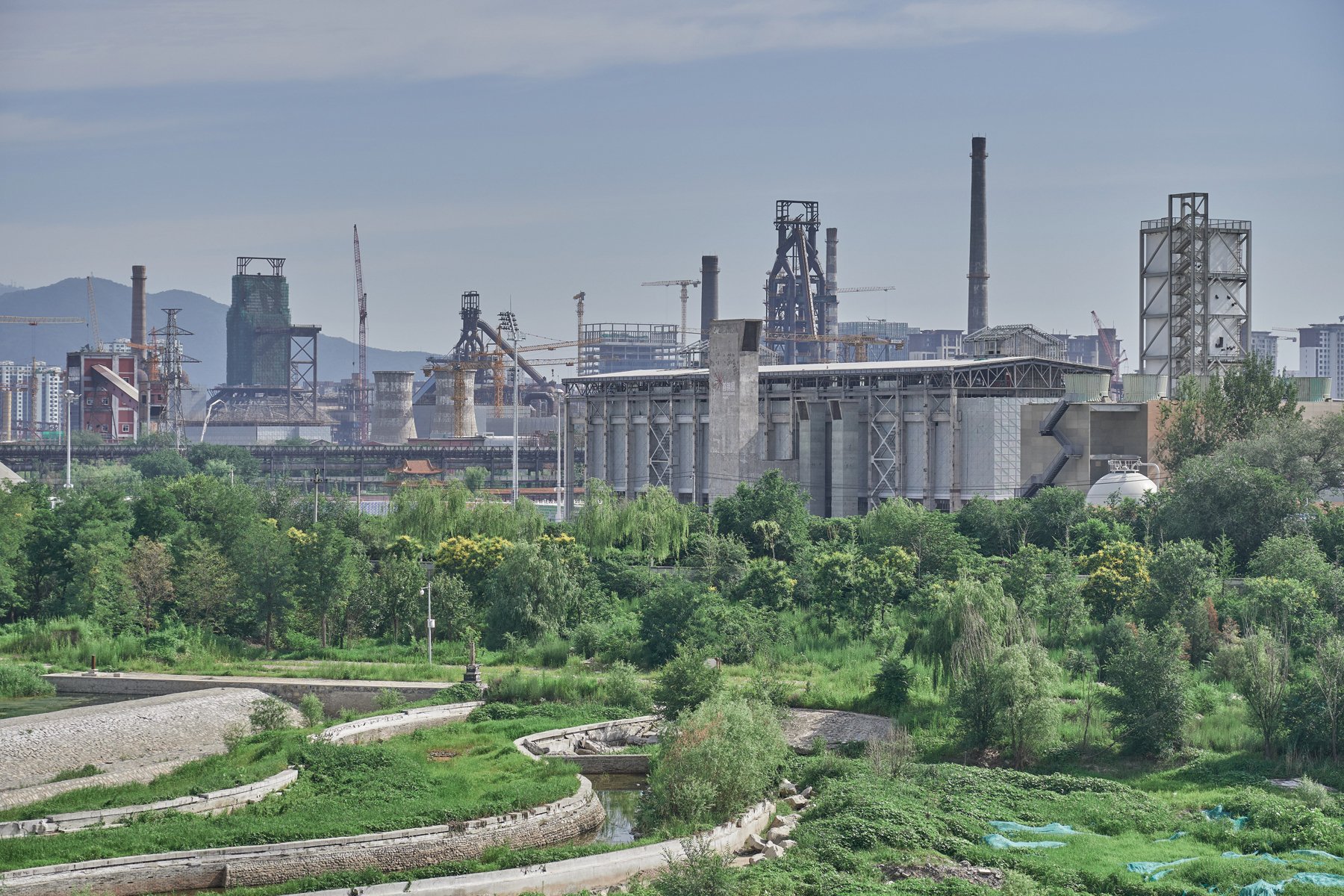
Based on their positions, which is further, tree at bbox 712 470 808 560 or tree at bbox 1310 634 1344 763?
tree at bbox 712 470 808 560

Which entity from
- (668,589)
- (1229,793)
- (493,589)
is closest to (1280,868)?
(1229,793)

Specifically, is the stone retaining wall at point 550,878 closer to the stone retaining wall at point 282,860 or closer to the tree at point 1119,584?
the stone retaining wall at point 282,860

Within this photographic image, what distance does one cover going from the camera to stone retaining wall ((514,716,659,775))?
1790 inches

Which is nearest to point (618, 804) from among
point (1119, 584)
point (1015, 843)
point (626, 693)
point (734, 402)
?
point (626, 693)

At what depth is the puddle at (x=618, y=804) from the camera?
39.1m

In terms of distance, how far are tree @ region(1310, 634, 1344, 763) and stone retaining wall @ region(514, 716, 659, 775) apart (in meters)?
18.3

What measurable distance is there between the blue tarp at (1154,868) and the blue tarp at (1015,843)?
222cm

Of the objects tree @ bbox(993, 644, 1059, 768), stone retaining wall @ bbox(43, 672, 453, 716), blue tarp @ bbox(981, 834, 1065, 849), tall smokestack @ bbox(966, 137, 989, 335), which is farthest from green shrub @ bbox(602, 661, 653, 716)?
tall smokestack @ bbox(966, 137, 989, 335)

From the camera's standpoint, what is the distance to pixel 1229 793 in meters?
38.7

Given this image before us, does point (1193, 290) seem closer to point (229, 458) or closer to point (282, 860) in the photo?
point (282, 860)

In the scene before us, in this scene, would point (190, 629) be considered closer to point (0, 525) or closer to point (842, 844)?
point (0, 525)

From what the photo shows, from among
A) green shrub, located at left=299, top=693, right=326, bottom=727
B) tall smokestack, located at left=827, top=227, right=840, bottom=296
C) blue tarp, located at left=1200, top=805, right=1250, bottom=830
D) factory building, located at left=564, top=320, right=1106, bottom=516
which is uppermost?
tall smokestack, located at left=827, top=227, right=840, bottom=296

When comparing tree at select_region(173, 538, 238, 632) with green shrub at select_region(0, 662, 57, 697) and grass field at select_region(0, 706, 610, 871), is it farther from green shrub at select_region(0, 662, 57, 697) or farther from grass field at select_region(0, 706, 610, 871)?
grass field at select_region(0, 706, 610, 871)

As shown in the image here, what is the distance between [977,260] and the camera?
137750 millimetres
